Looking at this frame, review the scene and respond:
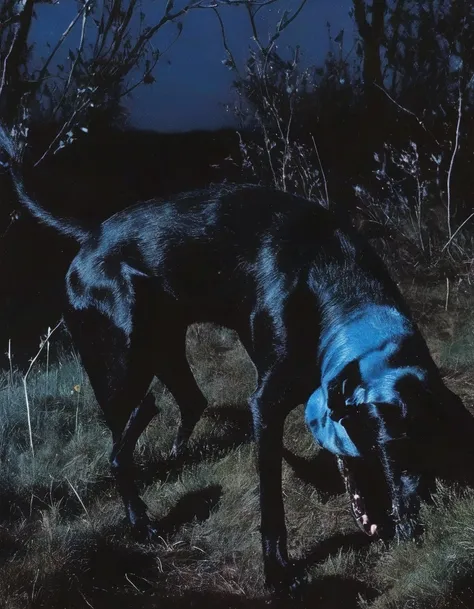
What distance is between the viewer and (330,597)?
8.27ft

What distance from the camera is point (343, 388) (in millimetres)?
2385

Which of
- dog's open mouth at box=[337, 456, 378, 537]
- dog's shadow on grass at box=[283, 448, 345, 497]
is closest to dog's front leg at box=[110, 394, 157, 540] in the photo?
dog's shadow on grass at box=[283, 448, 345, 497]

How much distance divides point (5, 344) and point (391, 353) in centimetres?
306

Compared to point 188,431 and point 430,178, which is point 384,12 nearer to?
point 430,178

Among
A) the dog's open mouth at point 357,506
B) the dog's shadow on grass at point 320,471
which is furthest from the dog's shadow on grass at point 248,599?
the dog's shadow on grass at point 320,471

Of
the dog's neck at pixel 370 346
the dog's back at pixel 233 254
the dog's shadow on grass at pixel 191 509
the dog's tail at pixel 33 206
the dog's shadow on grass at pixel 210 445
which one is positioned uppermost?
the dog's tail at pixel 33 206

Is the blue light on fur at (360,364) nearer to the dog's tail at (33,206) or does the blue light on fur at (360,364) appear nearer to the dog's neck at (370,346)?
the dog's neck at (370,346)

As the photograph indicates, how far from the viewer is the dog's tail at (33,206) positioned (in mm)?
3079

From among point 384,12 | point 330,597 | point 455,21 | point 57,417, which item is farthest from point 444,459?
point 455,21

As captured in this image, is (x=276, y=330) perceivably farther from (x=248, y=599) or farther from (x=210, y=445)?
(x=210, y=445)

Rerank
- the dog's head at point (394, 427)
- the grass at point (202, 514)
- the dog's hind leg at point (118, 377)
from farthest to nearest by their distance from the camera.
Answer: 1. the dog's hind leg at point (118, 377)
2. the grass at point (202, 514)
3. the dog's head at point (394, 427)

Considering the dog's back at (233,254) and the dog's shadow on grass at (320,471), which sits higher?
the dog's back at (233,254)

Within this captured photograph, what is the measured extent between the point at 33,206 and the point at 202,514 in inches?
59.9

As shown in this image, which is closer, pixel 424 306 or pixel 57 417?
pixel 57 417
